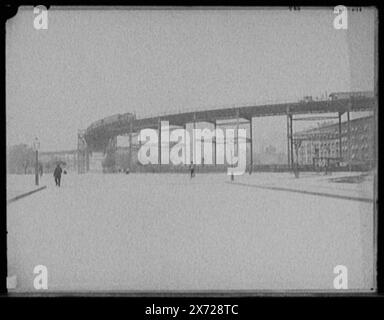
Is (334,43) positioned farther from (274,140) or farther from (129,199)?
(129,199)

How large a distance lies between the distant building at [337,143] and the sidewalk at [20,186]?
1.19m

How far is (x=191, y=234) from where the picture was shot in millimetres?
2211

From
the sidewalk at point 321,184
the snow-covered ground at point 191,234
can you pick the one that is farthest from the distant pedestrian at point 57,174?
the sidewalk at point 321,184

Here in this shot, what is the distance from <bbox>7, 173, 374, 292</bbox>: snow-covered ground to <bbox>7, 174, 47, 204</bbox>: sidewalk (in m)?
0.02

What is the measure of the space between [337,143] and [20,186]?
141 cm

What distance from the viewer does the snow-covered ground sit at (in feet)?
7.19

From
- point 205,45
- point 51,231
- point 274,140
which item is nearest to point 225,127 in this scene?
point 274,140

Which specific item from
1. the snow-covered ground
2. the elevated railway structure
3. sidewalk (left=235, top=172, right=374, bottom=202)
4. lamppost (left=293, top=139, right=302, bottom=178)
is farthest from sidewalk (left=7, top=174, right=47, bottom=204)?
lamppost (left=293, top=139, right=302, bottom=178)

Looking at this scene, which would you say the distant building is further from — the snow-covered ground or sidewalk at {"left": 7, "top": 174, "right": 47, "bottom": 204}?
sidewalk at {"left": 7, "top": 174, "right": 47, "bottom": 204}

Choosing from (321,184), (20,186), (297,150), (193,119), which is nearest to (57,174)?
(20,186)

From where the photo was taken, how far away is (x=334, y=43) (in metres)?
2.19

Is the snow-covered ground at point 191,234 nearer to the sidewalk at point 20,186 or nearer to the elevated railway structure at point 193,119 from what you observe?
the sidewalk at point 20,186
